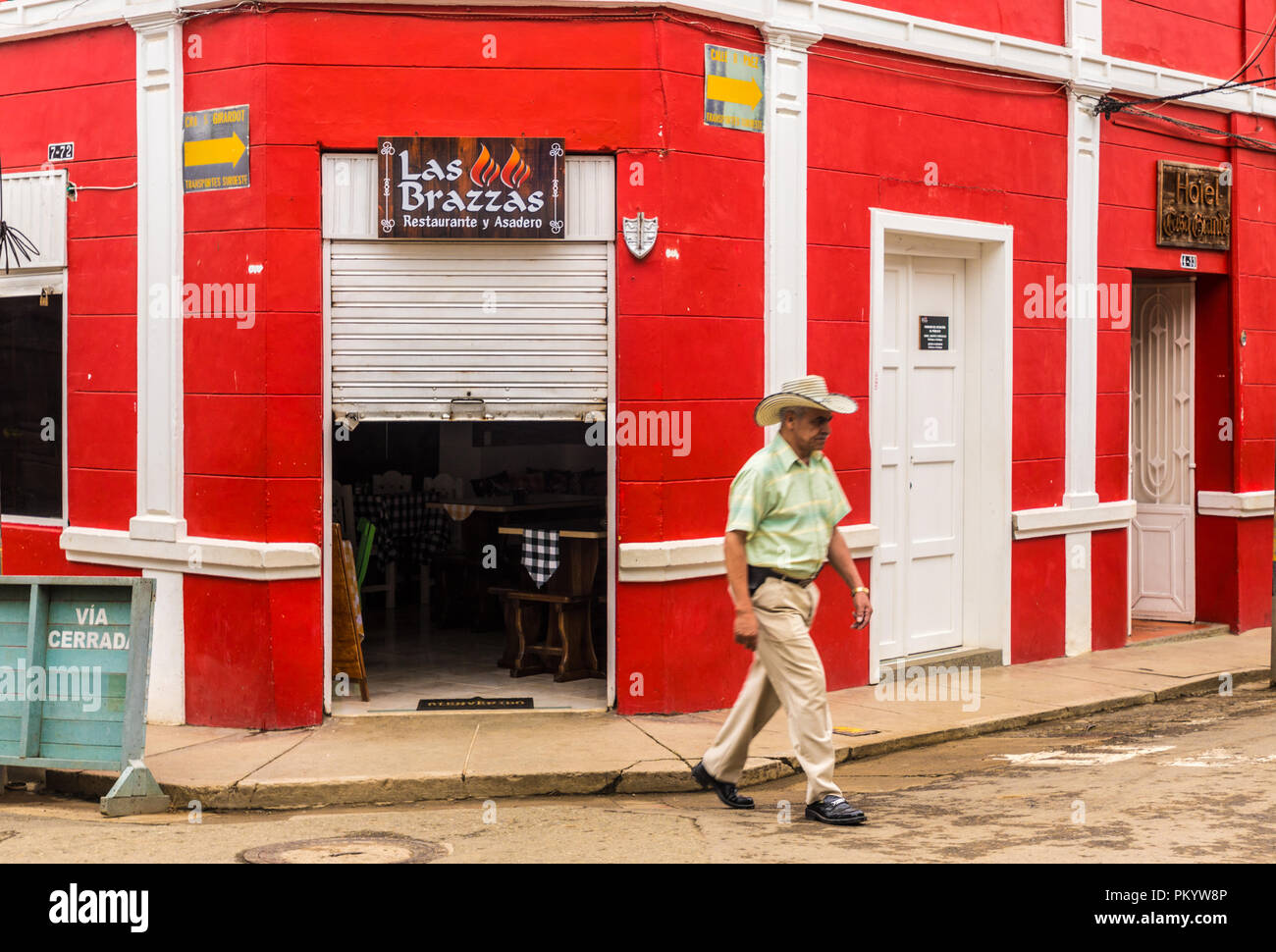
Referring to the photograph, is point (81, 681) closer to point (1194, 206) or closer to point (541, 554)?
point (541, 554)

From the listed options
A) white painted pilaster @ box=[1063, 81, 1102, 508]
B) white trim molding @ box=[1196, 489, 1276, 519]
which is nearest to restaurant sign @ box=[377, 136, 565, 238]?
white painted pilaster @ box=[1063, 81, 1102, 508]

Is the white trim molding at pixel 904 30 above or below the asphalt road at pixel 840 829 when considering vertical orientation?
above

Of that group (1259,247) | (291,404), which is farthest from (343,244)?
(1259,247)

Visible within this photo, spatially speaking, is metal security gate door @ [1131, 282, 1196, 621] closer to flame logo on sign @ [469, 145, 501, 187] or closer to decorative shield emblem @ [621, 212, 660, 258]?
decorative shield emblem @ [621, 212, 660, 258]

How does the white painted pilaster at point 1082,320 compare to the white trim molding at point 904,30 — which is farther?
the white painted pilaster at point 1082,320

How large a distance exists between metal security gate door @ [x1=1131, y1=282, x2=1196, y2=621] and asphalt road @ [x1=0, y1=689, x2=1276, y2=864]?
5.33 meters

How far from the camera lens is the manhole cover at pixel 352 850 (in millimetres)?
6484

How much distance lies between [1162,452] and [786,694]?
8185 mm

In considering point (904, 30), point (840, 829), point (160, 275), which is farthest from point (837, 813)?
point (904, 30)

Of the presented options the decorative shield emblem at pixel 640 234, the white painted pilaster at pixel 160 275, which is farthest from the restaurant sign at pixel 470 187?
the white painted pilaster at pixel 160 275

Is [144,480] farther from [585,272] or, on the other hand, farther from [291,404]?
[585,272]

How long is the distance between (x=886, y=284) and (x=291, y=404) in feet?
15.0

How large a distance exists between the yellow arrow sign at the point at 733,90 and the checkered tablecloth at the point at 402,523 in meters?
5.39

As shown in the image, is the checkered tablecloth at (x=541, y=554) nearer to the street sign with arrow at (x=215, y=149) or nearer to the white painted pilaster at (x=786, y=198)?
the white painted pilaster at (x=786, y=198)
